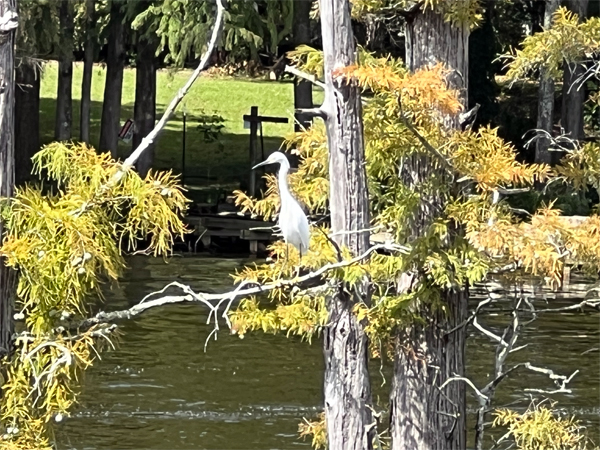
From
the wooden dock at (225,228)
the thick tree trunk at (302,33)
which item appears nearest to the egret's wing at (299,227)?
the wooden dock at (225,228)

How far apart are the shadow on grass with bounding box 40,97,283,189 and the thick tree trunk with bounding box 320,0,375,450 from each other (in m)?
18.2

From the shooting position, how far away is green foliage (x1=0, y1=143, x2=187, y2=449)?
20.1 feet

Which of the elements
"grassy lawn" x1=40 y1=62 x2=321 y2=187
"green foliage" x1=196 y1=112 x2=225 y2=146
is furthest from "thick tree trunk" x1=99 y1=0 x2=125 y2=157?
"green foliage" x1=196 y1=112 x2=225 y2=146

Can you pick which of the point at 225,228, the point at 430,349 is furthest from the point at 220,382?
the point at 225,228

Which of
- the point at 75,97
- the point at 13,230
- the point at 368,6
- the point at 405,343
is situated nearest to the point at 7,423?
the point at 13,230

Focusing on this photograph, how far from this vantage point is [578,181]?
26.6 ft

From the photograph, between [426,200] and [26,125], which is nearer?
[426,200]

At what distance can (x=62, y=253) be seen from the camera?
6090 mm

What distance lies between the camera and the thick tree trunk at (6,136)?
6242 mm

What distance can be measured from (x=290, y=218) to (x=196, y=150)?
78.2ft

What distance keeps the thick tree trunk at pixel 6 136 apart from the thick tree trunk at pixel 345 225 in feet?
7.02

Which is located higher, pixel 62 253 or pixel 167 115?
pixel 167 115

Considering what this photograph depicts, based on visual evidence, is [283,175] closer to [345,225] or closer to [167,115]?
[345,225]

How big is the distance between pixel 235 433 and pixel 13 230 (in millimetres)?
7337
